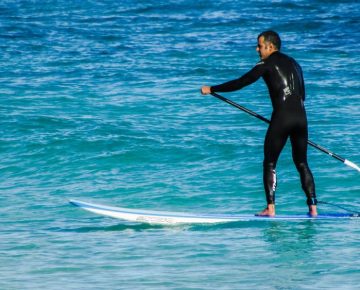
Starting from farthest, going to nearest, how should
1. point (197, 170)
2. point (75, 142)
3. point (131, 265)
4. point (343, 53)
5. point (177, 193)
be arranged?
1. point (343, 53)
2. point (75, 142)
3. point (197, 170)
4. point (177, 193)
5. point (131, 265)

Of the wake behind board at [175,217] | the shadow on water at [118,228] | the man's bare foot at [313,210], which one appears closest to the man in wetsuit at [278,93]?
the man's bare foot at [313,210]

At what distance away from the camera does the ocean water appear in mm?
9180

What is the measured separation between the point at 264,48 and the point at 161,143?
6245mm

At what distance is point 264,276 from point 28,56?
15.9 metres

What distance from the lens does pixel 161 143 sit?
1628 centimetres

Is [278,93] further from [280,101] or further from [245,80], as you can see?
[245,80]

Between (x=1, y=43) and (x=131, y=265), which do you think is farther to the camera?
(x=1, y=43)

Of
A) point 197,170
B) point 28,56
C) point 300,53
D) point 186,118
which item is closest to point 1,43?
point 28,56

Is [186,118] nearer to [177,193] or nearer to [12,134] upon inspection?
[12,134]

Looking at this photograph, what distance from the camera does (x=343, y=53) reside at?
2300 cm

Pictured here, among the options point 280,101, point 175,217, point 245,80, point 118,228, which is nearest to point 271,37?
point 245,80

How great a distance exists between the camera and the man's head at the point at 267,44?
10141 mm

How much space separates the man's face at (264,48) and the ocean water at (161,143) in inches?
68.9

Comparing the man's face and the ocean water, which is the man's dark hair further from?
the ocean water
